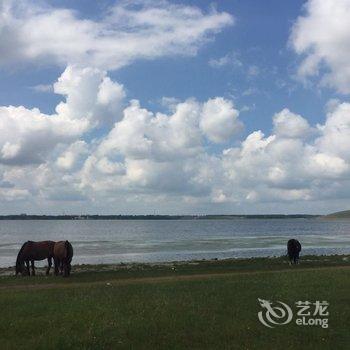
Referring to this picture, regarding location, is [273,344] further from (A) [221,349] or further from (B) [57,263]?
(B) [57,263]

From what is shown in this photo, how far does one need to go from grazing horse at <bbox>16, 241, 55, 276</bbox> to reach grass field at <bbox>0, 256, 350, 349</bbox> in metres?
11.8

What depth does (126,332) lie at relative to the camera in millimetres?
12719

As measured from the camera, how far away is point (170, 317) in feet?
46.6

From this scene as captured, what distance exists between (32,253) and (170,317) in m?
19.4

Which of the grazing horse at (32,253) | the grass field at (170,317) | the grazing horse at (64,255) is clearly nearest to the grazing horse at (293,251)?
the grass field at (170,317)

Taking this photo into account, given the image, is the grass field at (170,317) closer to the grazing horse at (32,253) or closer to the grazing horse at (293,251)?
the grazing horse at (32,253)

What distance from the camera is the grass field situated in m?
12.0

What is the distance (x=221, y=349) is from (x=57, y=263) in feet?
63.8

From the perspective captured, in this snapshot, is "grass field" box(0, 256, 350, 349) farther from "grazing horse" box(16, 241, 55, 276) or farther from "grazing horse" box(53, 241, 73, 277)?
"grazing horse" box(16, 241, 55, 276)

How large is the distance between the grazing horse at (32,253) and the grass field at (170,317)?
11.8m

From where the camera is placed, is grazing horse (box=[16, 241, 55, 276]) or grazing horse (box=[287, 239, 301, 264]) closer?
grazing horse (box=[16, 241, 55, 276])

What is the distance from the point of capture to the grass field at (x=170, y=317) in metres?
12.0

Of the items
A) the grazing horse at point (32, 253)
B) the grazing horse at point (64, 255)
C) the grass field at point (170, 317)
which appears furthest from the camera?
the grazing horse at point (32, 253)

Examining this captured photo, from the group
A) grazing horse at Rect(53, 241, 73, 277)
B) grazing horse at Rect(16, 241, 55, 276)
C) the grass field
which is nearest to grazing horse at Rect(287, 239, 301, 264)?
the grass field
